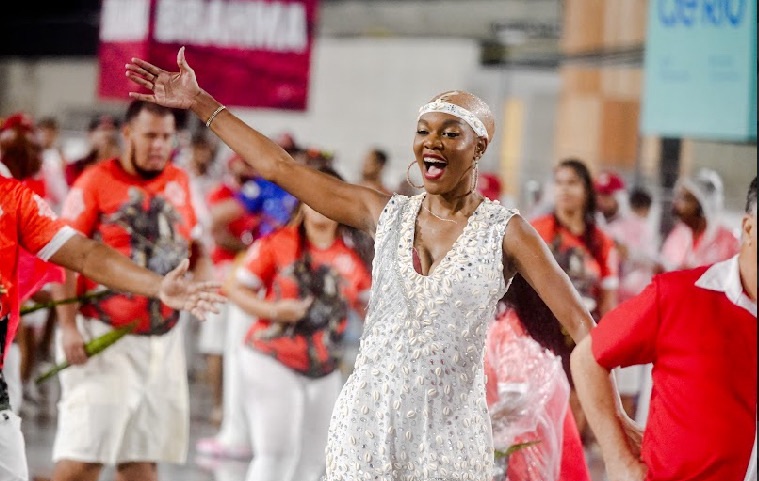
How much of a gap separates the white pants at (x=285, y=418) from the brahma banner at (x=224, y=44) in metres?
2.58

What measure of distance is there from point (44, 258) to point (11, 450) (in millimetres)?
809

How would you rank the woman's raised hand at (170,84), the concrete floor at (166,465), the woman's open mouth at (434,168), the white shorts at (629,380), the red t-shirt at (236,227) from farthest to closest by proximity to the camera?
the red t-shirt at (236,227) < the white shorts at (629,380) < the concrete floor at (166,465) < the woman's raised hand at (170,84) < the woman's open mouth at (434,168)

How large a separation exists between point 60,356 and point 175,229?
942mm

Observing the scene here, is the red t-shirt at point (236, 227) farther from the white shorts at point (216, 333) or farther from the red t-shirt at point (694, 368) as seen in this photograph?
the red t-shirt at point (694, 368)

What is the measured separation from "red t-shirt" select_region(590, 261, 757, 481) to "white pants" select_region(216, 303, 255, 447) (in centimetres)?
678

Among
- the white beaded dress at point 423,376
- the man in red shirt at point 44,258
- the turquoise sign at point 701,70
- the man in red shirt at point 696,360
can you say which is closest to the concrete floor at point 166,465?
the turquoise sign at point 701,70

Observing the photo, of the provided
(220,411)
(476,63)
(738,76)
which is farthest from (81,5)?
(738,76)

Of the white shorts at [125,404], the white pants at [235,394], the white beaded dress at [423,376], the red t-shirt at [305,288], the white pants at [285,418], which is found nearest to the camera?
the white beaded dress at [423,376]

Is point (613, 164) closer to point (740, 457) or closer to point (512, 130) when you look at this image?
point (512, 130)

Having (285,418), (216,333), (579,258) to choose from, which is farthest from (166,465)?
(579,258)

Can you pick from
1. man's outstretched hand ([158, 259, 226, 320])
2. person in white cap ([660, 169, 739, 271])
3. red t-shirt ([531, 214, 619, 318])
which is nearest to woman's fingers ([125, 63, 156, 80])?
man's outstretched hand ([158, 259, 226, 320])

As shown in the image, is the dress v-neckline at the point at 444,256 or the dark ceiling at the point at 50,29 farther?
the dark ceiling at the point at 50,29

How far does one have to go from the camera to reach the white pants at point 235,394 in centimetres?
1100

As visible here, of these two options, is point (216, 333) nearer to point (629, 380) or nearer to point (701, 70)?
point (629, 380)
